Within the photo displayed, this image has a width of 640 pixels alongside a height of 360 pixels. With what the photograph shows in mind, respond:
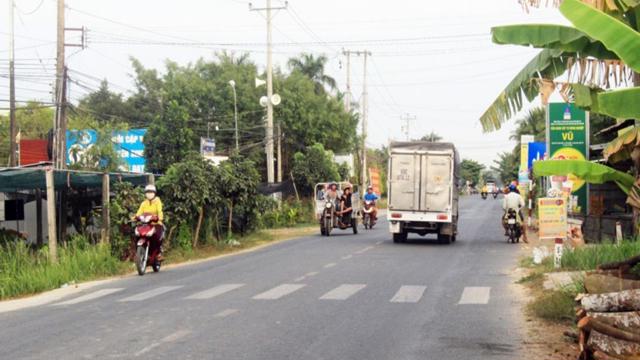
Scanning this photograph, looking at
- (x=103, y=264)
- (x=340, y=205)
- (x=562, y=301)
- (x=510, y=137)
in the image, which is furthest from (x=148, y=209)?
(x=510, y=137)

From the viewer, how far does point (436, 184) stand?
2600cm

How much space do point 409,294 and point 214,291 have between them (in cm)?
344

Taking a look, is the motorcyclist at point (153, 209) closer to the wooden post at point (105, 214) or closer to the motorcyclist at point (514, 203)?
the wooden post at point (105, 214)

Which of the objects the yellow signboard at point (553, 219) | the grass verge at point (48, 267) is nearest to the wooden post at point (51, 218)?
the grass verge at point (48, 267)

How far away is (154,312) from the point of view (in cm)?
1182

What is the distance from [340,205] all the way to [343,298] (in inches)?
737

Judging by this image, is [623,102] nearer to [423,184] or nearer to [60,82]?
[423,184]

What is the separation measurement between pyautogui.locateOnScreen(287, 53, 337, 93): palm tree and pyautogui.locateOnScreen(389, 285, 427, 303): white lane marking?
51563 mm

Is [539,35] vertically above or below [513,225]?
above

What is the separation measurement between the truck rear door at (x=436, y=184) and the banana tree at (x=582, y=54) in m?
14.8

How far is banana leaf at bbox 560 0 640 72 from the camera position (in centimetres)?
764

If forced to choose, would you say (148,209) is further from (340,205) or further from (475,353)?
(340,205)

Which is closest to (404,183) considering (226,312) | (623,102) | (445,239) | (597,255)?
(445,239)

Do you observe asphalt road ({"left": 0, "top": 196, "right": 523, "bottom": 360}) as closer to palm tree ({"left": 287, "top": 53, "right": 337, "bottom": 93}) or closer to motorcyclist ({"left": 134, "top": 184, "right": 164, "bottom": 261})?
motorcyclist ({"left": 134, "top": 184, "right": 164, "bottom": 261})
